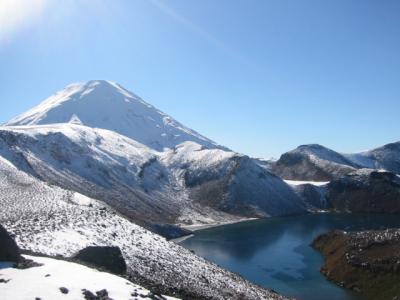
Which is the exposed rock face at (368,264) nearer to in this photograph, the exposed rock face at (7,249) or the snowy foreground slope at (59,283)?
the snowy foreground slope at (59,283)

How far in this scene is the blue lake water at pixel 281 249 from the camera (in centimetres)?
8206

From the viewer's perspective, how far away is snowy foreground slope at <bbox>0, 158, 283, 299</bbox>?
48.2 m

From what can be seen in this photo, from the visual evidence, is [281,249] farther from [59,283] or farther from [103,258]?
[59,283]

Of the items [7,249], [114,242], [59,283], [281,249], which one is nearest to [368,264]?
[281,249]

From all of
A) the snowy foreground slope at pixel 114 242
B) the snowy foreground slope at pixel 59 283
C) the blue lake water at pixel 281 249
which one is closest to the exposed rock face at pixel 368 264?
the blue lake water at pixel 281 249

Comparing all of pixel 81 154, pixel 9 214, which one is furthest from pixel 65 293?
pixel 81 154

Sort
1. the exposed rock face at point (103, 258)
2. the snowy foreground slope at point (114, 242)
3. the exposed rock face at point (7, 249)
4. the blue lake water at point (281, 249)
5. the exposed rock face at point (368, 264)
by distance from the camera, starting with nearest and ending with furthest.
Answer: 1. the exposed rock face at point (7, 249)
2. the exposed rock face at point (103, 258)
3. the snowy foreground slope at point (114, 242)
4. the exposed rock face at point (368, 264)
5. the blue lake water at point (281, 249)

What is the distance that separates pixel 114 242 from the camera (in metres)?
57.9

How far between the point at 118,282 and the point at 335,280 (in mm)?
57592

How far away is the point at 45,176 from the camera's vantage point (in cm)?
15125

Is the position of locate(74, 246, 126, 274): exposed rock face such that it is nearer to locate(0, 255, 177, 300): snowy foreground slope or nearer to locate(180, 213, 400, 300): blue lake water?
locate(0, 255, 177, 300): snowy foreground slope

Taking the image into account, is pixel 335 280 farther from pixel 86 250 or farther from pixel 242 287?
pixel 86 250

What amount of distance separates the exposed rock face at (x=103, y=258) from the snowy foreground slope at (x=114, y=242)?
6.58 ft

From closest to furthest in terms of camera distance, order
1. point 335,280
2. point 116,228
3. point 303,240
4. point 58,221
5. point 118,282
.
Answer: point 118,282 → point 58,221 → point 116,228 → point 335,280 → point 303,240
